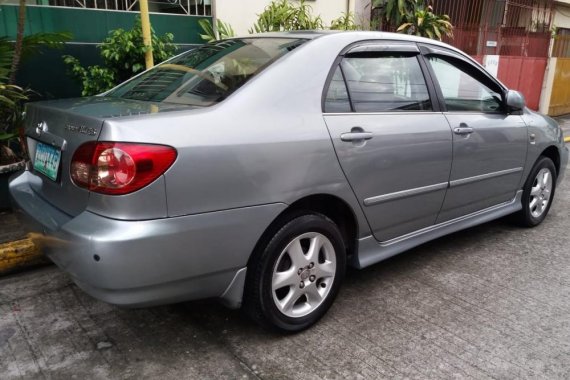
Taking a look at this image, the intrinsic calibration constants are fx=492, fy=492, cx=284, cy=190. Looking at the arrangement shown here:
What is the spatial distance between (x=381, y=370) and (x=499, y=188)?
213cm

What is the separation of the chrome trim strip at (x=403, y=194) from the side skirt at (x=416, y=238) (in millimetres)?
237

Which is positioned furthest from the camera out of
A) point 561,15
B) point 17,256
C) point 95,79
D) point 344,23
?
point 561,15

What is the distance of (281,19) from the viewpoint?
6.44 m

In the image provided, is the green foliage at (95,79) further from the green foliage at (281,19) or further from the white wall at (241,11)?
the green foliage at (281,19)

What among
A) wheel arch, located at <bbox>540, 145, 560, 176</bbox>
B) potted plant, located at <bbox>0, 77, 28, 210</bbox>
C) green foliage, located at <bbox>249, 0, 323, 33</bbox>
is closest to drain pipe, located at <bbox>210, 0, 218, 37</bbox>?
green foliage, located at <bbox>249, 0, 323, 33</bbox>

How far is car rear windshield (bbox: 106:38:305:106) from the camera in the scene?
8.30 feet

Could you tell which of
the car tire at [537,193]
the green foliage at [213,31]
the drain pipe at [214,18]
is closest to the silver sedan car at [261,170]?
the car tire at [537,193]

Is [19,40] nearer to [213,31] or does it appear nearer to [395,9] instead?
[213,31]

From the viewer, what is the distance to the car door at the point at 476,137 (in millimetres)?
3400

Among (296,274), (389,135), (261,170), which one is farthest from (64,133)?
(389,135)

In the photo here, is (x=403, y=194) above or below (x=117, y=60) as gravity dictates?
below

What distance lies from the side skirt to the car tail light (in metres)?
1.36

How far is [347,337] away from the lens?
2.67m

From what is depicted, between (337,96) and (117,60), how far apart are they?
2.96m
